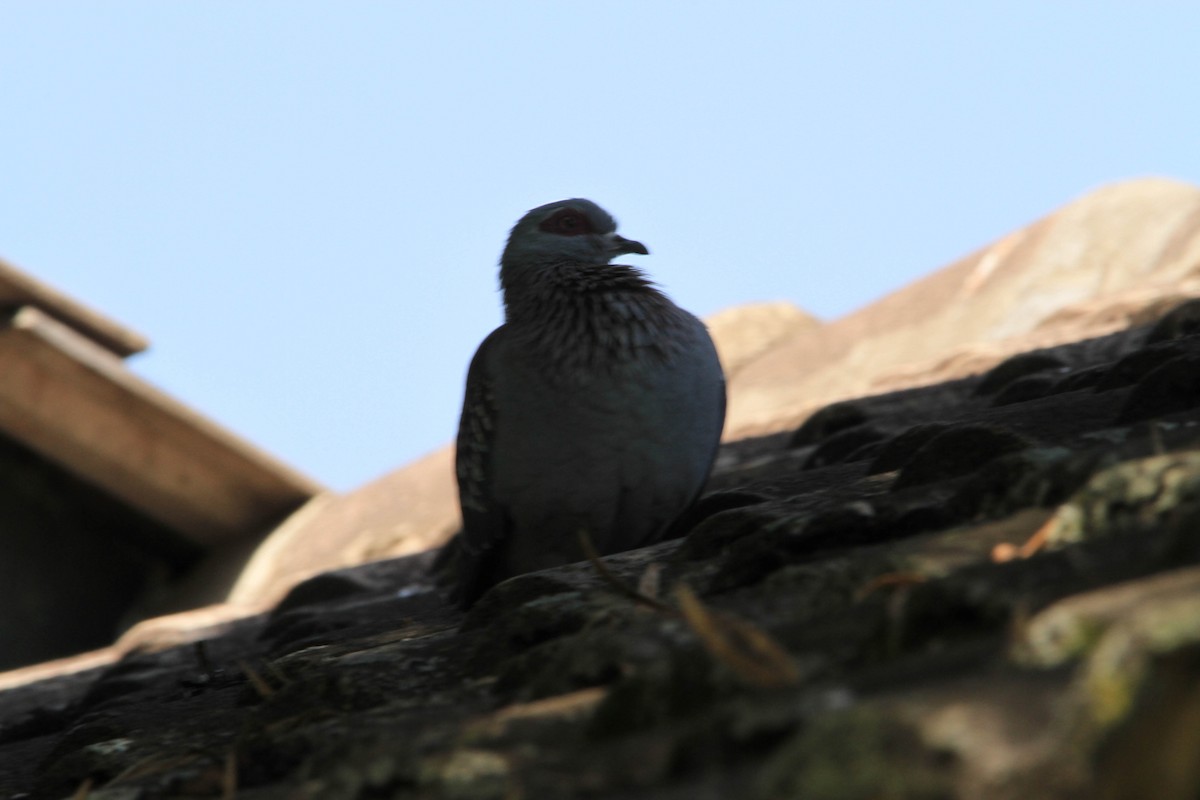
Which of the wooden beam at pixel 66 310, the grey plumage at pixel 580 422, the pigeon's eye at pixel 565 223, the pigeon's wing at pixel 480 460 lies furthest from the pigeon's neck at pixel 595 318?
the wooden beam at pixel 66 310

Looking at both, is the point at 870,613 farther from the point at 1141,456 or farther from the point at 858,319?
the point at 858,319

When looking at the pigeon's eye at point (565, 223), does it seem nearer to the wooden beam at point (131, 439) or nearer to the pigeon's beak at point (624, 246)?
the pigeon's beak at point (624, 246)

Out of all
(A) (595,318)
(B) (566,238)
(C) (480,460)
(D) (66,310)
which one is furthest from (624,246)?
(D) (66,310)

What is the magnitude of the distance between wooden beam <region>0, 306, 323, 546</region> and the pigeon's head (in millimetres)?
5164

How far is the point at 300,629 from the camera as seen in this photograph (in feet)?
13.3

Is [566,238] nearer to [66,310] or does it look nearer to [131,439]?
[66,310]

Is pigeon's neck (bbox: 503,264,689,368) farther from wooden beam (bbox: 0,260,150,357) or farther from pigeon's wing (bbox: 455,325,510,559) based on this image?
wooden beam (bbox: 0,260,150,357)

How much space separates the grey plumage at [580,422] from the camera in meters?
3.51

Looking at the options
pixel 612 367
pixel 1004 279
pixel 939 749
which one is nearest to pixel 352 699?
pixel 939 749

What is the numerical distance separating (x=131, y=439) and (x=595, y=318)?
19.8ft

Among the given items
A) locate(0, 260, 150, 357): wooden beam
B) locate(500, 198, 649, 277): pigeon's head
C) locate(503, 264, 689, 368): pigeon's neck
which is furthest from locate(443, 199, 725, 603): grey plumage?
locate(0, 260, 150, 357): wooden beam

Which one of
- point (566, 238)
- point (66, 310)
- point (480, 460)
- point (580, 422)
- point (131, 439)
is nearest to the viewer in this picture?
point (580, 422)

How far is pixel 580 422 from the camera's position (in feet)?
11.5

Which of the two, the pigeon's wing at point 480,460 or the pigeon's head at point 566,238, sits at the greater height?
the pigeon's head at point 566,238
